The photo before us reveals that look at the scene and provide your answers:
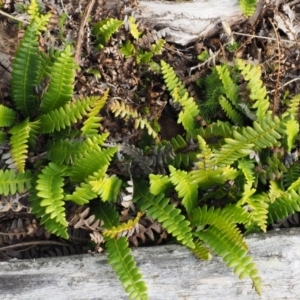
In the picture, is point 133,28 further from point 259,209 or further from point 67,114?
point 259,209

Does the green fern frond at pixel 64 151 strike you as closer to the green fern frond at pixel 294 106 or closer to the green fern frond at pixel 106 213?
the green fern frond at pixel 106 213

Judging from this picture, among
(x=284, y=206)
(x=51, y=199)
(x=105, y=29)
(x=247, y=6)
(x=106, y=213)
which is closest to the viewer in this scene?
(x=51, y=199)

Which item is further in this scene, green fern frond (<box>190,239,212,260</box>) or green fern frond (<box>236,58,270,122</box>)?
green fern frond (<box>236,58,270,122</box>)

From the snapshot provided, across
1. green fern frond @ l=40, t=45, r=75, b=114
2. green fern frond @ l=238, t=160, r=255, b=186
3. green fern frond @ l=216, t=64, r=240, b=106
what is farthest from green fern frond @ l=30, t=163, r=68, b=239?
green fern frond @ l=216, t=64, r=240, b=106

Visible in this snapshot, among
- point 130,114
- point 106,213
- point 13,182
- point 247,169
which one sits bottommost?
point 106,213

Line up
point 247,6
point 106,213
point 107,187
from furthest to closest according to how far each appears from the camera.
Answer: point 247,6 → point 106,213 → point 107,187

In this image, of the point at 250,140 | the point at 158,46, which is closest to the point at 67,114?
the point at 158,46

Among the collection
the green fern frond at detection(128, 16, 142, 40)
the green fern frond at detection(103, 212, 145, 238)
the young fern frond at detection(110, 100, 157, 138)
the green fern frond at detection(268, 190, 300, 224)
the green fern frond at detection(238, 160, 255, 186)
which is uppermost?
the green fern frond at detection(128, 16, 142, 40)

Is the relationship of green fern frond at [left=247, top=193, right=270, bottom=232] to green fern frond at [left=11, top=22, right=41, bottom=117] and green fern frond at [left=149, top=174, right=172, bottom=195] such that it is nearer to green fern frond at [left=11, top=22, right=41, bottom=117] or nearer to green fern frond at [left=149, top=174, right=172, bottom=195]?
green fern frond at [left=149, top=174, right=172, bottom=195]
